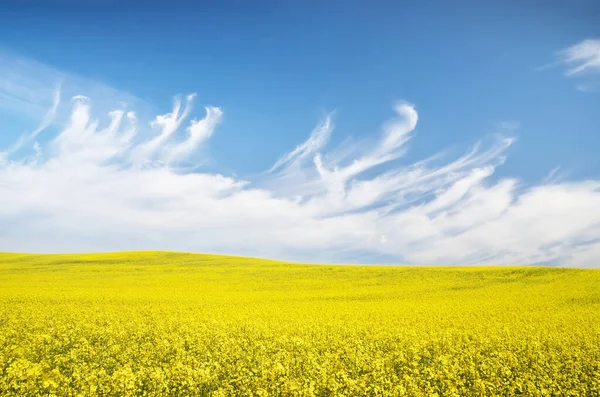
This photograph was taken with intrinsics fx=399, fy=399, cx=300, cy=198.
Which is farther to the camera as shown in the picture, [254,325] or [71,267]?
[71,267]

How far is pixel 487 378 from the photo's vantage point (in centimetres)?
1358

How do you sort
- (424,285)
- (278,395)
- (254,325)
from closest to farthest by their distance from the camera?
(278,395), (254,325), (424,285)

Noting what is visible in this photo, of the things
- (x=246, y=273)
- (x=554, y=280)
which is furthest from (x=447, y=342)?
(x=246, y=273)

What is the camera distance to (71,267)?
59.4 meters

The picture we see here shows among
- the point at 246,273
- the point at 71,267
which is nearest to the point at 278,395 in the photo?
the point at 246,273

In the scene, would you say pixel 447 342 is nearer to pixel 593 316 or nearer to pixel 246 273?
pixel 593 316

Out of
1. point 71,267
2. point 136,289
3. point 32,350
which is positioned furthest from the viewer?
point 71,267

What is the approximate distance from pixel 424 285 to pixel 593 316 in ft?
58.4

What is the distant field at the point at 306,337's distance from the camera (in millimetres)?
11508

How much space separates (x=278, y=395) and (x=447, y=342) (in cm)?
1096

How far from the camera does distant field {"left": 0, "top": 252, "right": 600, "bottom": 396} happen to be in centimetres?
1151

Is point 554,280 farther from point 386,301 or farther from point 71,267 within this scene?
point 71,267

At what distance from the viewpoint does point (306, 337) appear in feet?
61.4

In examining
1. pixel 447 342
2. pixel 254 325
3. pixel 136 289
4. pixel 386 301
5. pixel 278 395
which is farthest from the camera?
pixel 136 289
